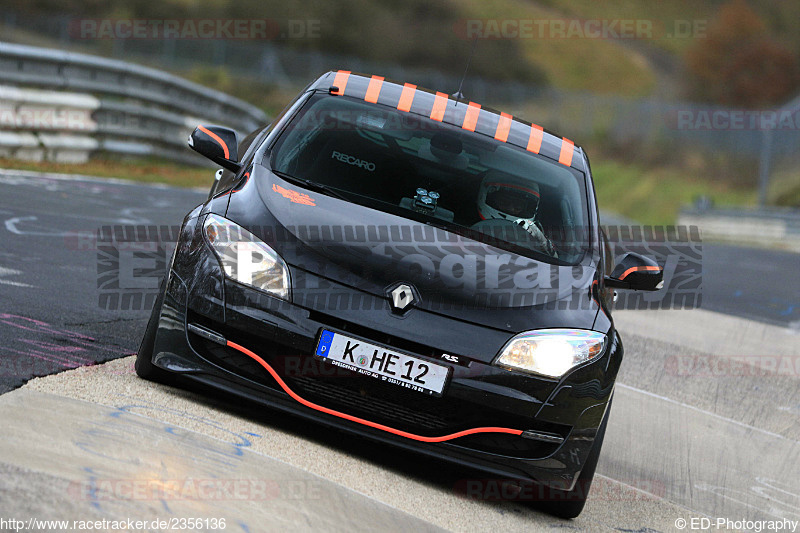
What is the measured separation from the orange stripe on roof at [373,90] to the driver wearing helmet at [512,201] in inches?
27.7

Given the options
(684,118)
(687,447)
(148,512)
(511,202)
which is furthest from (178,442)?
(684,118)

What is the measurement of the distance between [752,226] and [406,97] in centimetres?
2299

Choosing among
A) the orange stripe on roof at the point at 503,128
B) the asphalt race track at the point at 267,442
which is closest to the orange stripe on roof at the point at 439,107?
the orange stripe on roof at the point at 503,128

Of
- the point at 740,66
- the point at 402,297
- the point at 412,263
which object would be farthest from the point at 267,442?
the point at 740,66

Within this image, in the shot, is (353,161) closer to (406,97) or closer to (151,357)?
(406,97)

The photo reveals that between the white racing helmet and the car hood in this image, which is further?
the white racing helmet

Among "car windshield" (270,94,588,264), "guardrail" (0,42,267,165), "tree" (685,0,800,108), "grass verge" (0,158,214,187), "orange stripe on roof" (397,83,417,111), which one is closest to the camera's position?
"car windshield" (270,94,588,264)

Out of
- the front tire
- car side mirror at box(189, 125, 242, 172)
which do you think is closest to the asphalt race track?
the front tire

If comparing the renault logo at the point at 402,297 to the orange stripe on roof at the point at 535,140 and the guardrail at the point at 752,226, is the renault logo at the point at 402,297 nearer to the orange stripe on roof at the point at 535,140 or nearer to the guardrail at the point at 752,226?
the orange stripe on roof at the point at 535,140

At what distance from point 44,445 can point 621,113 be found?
152 ft

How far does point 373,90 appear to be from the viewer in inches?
222

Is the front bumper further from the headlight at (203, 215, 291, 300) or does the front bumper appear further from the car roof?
the car roof

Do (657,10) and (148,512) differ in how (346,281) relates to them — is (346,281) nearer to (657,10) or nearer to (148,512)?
(148,512)

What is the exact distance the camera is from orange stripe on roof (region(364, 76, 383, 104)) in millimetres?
5547
